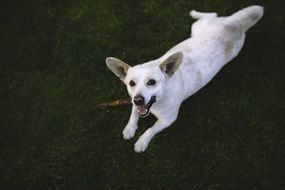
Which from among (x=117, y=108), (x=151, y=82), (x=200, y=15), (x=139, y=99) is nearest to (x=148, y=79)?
(x=151, y=82)

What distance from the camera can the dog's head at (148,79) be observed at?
13.9 feet

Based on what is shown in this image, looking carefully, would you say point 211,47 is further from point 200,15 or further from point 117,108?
point 117,108

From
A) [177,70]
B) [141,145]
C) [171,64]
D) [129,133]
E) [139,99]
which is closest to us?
[139,99]

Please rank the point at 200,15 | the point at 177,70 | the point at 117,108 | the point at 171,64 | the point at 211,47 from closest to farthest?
the point at 171,64 < the point at 177,70 < the point at 211,47 < the point at 117,108 < the point at 200,15

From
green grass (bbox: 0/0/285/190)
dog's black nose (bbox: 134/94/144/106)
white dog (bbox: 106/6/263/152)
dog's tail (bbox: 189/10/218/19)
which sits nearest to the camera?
dog's black nose (bbox: 134/94/144/106)

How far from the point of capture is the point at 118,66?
4.51m

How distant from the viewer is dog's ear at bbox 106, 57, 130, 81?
4417 millimetres

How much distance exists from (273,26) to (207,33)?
5.52 ft

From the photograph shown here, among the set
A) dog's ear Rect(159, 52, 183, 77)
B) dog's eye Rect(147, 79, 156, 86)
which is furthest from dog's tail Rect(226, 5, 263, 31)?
dog's eye Rect(147, 79, 156, 86)

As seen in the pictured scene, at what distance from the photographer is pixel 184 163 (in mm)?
5227

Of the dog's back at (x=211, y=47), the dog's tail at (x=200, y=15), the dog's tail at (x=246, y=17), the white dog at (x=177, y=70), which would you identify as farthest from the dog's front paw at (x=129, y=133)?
the dog's tail at (x=200, y=15)

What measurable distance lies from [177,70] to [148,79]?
687mm

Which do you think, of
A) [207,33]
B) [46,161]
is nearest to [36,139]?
[46,161]

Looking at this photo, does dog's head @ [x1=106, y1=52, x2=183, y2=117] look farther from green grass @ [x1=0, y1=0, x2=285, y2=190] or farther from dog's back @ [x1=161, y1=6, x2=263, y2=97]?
green grass @ [x1=0, y1=0, x2=285, y2=190]
